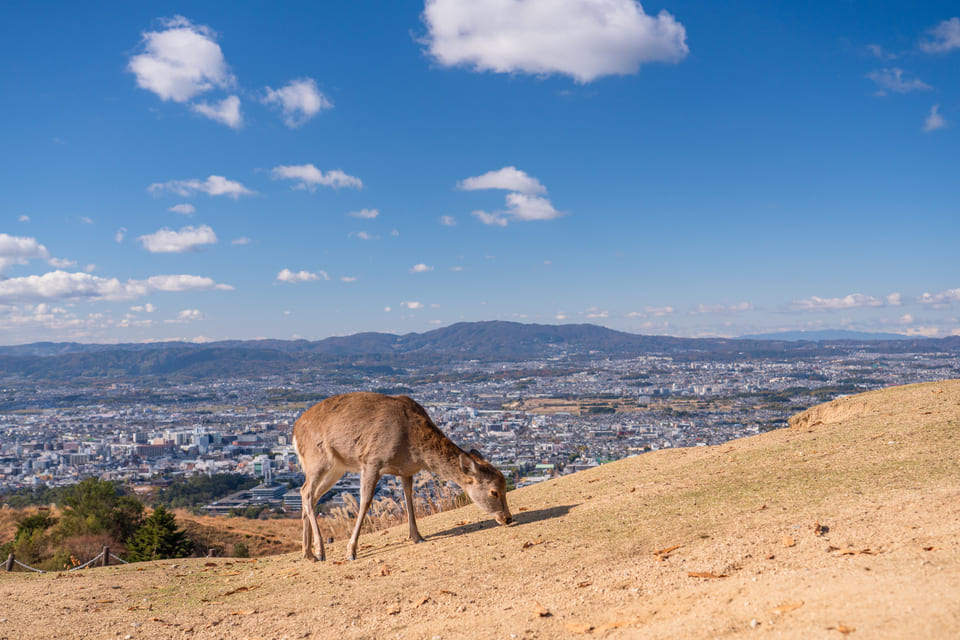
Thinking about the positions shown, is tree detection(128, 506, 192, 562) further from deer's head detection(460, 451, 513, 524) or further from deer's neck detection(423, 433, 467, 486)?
deer's head detection(460, 451, 513, 524)

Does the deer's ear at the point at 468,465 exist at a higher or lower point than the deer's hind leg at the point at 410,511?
higher

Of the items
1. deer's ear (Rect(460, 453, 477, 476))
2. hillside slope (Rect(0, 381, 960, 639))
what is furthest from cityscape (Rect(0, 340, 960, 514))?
hillside slope (Rect(0, 381, 960, 639))

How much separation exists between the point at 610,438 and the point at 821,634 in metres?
66.4

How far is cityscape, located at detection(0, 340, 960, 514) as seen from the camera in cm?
6188

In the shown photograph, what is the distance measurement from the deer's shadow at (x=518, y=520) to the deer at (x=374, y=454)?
1.02 ft

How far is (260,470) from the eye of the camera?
65.4 m

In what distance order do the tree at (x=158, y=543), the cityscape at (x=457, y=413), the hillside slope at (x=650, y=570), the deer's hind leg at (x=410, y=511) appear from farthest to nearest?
the cityscape at (x=457, y=413) → the tree at (x=158, y=543) → the deer's hind leg at (x=410, y=511) → the hillside slope at (x=650, y=570)

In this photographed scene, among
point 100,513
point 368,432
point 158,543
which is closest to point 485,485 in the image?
point 368,432

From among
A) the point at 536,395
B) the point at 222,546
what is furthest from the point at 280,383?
the point at 222,546

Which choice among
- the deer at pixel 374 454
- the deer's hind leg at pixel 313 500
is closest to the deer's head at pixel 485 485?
the deer at pixel 374 454

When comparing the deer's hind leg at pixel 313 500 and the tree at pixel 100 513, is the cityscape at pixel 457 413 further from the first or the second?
the deer's hind leg at pixel 313 500

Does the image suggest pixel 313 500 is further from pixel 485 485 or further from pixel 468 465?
pixel 485 485

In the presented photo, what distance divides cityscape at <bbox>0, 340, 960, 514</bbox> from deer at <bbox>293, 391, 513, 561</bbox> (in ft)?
36.9

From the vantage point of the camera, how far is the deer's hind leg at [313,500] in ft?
33.8
